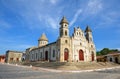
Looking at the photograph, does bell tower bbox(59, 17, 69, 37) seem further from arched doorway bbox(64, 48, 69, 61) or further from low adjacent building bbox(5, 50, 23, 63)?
low adjacent building bbox(5, 50, 23, 63)

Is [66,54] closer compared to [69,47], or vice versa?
[66,54]

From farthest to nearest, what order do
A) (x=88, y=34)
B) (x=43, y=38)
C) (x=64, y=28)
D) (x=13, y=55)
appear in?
1. (x=13, y=55)
2. (x=43, y=38)
3. (x=88, y=34)
4. (x=64, y=28)

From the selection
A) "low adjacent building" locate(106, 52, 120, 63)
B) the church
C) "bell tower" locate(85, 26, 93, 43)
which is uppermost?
"bell tower" locate(85, 26, 93, 43)

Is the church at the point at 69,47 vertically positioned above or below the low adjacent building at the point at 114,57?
above

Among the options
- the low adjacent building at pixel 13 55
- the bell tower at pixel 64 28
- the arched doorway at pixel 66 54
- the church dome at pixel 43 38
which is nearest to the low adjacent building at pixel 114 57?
the arched doorway at pixel 66 54

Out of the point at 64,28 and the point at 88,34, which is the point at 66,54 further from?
the point at 88,34

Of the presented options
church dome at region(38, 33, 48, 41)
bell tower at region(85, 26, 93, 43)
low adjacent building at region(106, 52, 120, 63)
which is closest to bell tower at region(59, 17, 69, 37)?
bell tower at region(85, 26, 93, 43)

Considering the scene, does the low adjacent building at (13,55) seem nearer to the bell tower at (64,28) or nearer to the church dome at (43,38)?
the church dome at (43,38)

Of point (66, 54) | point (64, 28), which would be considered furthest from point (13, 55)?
point (64, 28)

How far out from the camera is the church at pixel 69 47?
1598 inches

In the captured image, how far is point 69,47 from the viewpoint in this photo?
41531 mm

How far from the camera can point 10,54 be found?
264 ft

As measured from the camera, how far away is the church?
40.6 m

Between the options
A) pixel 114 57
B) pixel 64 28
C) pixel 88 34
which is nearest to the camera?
pixel 64 28
